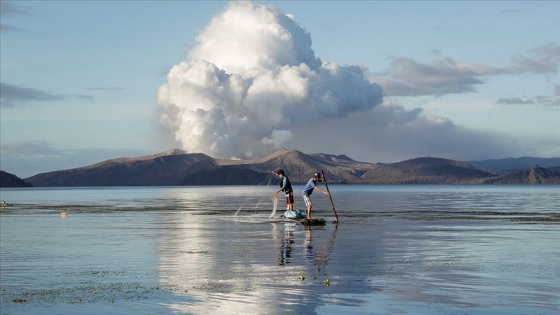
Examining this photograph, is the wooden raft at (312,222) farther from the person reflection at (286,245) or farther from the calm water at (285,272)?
the calm water at (285,272)

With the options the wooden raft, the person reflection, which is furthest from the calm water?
the wooden raft

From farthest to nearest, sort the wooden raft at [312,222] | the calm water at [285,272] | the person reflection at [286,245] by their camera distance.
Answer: the wooden raft at [312,222] → the person reflection at [286,245] → the calm water at [285,272]

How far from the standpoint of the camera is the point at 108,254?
105 ft

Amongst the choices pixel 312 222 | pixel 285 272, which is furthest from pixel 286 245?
pixel 312 222

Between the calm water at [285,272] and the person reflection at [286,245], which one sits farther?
the person reflection at [286,245]

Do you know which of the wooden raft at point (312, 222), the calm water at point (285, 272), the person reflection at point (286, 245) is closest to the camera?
the calm water at point (285, 272)

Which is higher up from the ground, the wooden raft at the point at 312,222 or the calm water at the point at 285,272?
the wooden raft at the point at 312,222

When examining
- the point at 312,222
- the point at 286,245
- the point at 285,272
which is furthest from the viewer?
the point at 312,222

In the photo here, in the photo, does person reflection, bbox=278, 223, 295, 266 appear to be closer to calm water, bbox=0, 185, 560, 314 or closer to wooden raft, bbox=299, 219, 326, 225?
calm water, bbox=0, 185, 560, 314

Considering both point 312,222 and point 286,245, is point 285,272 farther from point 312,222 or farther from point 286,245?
point 312,222

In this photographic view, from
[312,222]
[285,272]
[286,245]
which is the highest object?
[312,222]

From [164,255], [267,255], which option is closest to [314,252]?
[267,255]

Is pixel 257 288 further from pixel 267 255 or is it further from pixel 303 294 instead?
pixel 267 255

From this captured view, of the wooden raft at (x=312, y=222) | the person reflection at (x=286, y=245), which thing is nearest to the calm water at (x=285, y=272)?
the person reflection at (x=286, y=245)
